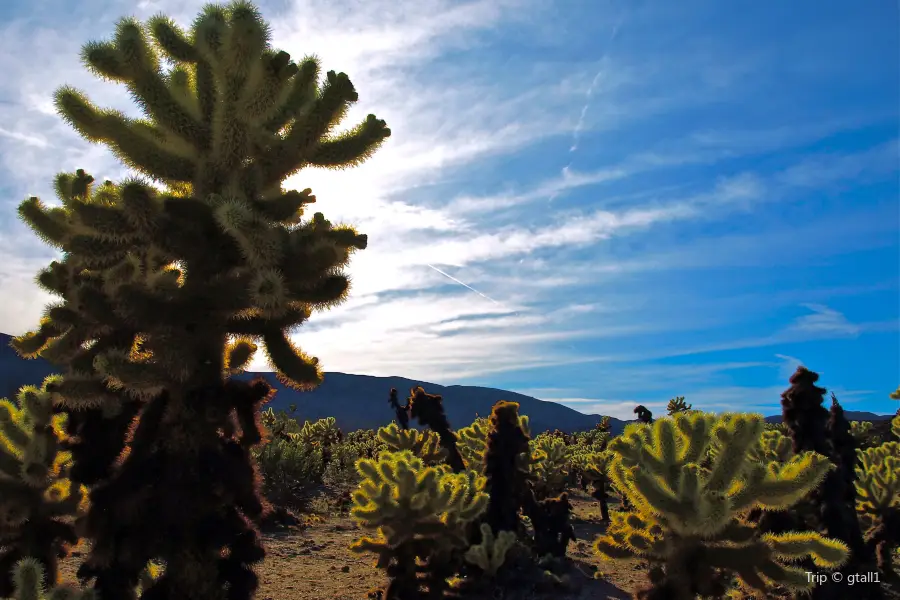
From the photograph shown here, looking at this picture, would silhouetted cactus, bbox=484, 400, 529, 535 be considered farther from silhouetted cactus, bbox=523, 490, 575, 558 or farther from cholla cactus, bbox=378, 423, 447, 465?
cholla cactus, bbox=378, 423, 447, 465

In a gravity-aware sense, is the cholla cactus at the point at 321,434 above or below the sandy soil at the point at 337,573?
above

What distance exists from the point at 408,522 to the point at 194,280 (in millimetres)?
4508

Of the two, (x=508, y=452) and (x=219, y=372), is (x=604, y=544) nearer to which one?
(x=219, y=372)

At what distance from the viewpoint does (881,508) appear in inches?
407

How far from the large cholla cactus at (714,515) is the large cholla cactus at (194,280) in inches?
126

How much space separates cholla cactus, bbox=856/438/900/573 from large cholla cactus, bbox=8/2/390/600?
10509mm

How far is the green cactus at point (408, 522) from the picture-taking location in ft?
25.1

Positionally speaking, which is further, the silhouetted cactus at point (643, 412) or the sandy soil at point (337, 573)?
the silhouetted cactus at point (643, 412)

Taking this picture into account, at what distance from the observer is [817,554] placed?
5008mm

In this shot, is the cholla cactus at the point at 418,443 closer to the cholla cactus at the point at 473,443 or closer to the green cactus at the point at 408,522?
the cholla cactus at the point at 473,443

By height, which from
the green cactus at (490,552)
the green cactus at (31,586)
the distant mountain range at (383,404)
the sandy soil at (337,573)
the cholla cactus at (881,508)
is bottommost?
the sandy soil at (337,573)

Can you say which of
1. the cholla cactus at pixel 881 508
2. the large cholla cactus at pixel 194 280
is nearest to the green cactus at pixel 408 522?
the large cholla cactus at pixel 194 280

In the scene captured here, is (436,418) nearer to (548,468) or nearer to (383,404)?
(548,468)

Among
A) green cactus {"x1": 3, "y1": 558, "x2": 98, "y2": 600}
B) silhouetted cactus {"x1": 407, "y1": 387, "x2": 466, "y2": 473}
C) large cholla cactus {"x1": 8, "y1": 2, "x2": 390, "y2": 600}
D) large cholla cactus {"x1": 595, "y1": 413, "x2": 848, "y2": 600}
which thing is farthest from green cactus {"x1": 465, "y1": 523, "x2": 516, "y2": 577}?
green cactus {"x1": 3, "y1": 558, "x2": 98, "y2": 600}
